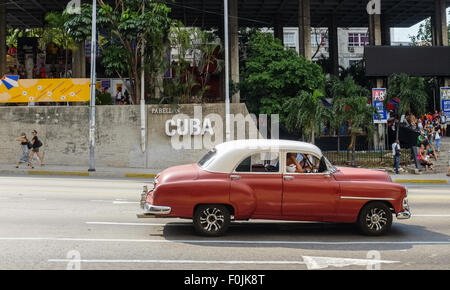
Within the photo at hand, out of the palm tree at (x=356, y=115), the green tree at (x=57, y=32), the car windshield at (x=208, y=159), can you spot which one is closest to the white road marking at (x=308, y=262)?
the car windshield at (x=208, y=159)

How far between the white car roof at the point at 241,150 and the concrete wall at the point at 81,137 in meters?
15.3

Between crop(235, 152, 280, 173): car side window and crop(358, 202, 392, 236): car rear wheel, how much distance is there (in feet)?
6.13

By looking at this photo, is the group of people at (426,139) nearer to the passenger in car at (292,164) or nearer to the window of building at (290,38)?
the passenger in car at (292,164)

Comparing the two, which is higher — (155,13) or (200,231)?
(155,13)

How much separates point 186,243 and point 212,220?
0.69 meters

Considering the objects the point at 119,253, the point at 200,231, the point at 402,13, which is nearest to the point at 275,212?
the point at 200,231

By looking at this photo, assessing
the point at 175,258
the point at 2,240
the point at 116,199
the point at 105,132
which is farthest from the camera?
the point at 105,132

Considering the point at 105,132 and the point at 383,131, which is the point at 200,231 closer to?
the point at 105,132

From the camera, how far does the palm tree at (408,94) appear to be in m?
27.7

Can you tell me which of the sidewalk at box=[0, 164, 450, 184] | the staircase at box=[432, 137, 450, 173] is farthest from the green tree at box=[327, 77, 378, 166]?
the staircase at box=[432, 137, 450, 173]

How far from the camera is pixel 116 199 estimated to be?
38.8 feet

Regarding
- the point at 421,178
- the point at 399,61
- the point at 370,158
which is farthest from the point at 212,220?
the point at 399,61

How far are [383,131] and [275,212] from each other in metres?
27.6

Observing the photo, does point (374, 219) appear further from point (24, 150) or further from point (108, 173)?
point (24, 150)
